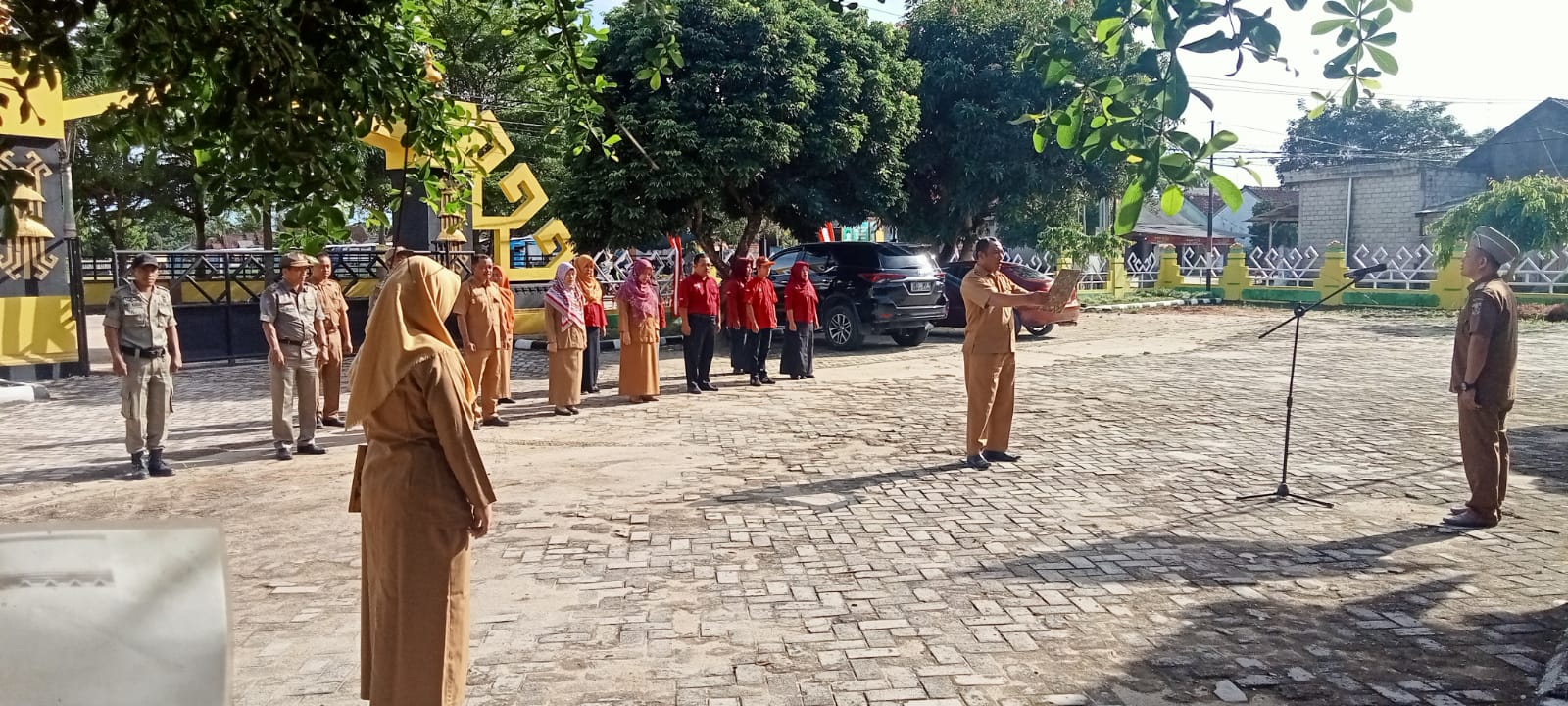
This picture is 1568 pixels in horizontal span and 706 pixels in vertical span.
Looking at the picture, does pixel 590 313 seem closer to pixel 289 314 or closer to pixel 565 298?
pixel 565 298

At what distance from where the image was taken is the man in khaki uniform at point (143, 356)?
7965 mm

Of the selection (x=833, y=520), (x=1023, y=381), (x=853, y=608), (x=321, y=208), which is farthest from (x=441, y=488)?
(x=1023, y=381)

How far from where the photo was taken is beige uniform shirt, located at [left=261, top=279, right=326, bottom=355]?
29.5 ft

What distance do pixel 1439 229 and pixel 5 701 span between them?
29.6 meters

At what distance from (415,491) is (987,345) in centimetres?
535

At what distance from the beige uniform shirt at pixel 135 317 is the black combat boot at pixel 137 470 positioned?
929 mm

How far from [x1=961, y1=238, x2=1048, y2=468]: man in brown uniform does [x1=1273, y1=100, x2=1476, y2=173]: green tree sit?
52156 mm

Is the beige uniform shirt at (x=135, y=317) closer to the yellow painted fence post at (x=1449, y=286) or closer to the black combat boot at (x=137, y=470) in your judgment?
the black combat boot at (x=137, y=470)

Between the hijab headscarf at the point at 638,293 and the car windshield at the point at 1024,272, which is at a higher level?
the car windshield at the point at 1024,272

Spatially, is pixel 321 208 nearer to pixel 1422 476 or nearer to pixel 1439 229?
pixel 1422 476

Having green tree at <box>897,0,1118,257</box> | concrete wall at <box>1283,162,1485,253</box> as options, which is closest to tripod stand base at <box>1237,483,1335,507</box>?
green tree at <box>897,0,1118,257</box>

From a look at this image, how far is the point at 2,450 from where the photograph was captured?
9461 mm

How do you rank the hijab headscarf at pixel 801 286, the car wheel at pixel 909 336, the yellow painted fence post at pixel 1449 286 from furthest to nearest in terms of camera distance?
the yellow painted fence post at pixel 1449 286, the car wheel at pixel 909 336, the hijab headscarf at pixel 801 286

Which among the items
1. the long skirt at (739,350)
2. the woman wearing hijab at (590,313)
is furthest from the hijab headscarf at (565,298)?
the long skirt at (739,350)
